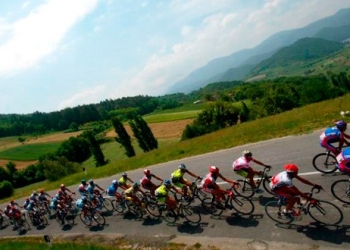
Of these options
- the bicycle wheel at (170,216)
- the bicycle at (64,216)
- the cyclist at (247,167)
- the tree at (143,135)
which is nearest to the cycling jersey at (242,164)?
the cyclist at (247,167)

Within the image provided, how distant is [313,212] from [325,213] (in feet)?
1.39

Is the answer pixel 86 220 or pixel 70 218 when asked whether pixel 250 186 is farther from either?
pixel 70 218

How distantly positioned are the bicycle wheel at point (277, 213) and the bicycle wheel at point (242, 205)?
1.10 m

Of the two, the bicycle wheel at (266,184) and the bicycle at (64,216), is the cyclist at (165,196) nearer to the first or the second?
the bicycle wheel at (266,184)

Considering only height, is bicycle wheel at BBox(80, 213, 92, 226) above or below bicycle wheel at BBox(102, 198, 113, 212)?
below

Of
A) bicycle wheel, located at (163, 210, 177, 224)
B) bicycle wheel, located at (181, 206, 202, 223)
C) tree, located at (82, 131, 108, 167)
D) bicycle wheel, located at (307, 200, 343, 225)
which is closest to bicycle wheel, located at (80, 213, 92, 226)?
bicycle wheel, located at (163, 210, 177, 224)

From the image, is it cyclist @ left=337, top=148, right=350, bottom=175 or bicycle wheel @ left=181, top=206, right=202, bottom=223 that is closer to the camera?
cyclist @ left=337, top=148, right=350, bottom=175

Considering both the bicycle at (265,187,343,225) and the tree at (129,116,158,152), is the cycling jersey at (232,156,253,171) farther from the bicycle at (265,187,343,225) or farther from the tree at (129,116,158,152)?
the tree at (129,116,158,152)

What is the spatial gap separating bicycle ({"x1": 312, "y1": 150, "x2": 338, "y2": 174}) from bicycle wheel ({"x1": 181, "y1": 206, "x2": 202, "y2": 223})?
595 cm

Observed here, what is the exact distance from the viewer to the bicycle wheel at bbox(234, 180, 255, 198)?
589 inches

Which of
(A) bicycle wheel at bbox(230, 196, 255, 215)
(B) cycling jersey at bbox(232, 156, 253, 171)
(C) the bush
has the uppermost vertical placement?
(B) cycling jersey at bbox(232, 156, 253, 171)

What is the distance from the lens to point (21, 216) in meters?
26.3

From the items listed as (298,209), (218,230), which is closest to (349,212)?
(298,209)

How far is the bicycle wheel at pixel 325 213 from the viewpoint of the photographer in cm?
1099
